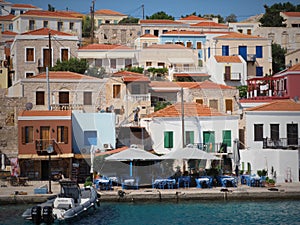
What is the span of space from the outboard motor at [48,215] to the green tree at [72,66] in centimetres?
2584

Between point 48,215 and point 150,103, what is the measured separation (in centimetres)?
2008

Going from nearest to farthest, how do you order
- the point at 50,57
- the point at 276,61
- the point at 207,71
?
the point at 50,57, the point at 207,71, the point at 276,61

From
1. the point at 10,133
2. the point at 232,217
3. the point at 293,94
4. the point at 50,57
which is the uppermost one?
the point at 50,57

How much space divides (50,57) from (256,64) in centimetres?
1949

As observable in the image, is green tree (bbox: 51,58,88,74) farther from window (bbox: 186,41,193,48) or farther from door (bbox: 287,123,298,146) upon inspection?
door (bbox: 287,123,298,146)

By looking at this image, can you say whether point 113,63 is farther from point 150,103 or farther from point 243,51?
point 243,51

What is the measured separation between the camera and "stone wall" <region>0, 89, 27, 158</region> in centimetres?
3412

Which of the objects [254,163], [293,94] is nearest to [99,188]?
[254,163]

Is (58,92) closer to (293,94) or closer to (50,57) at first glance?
(50,57)

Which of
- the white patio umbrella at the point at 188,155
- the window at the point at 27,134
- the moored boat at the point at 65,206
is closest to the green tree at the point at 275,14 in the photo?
the white patio umbrella at the point at 188,155

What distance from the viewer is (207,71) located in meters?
53.1

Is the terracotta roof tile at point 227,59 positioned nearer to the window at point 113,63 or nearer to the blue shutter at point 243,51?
the blue shutter at point 243,51

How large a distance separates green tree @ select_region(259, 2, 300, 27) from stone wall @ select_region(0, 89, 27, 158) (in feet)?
161

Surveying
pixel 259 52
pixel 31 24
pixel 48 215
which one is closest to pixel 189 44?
pixel 259 52
